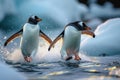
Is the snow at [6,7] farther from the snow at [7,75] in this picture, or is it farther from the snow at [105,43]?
the snow at [7,75]

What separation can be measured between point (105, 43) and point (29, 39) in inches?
89.5

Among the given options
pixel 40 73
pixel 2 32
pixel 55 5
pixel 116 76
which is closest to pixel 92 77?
pixel 116 76

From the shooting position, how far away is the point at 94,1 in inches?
999

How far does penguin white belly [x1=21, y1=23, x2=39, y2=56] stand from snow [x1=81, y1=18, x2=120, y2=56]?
178cm

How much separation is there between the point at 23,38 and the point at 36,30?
31cm

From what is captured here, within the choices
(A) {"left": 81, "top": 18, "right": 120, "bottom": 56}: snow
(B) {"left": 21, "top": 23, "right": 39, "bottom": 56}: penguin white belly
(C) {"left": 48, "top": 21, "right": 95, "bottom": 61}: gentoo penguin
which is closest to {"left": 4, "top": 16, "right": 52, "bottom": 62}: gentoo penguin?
(B) {"left": 21, "top": 23, "right": 39, "bottom": 56}: penguin white belly

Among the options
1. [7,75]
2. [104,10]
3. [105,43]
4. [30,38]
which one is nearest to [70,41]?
[30,38]

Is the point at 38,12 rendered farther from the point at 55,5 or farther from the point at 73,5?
the point at 73,5

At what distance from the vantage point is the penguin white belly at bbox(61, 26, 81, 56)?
807cm

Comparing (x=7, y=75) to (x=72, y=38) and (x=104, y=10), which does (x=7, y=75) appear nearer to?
(x=72, y=38)

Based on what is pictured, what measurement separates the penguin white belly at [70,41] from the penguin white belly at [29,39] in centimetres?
58

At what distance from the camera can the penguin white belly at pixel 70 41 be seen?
807 centimetres

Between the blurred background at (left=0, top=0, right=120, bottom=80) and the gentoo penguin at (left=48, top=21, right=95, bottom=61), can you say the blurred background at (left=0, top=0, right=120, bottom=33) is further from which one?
the gentoo penguin at (left=48, top=21, right=95, bottom=61)

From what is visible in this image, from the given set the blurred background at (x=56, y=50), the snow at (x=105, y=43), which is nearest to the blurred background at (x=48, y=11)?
the blurred background at (x=56, y=50)
